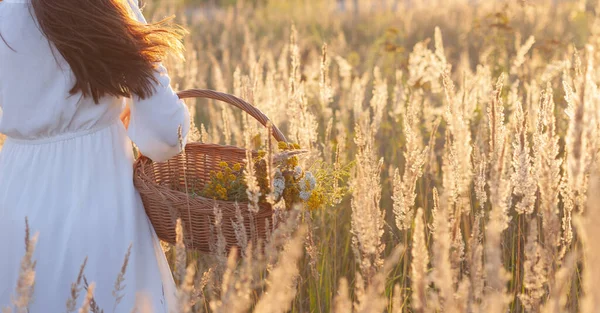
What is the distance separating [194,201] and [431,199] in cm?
149

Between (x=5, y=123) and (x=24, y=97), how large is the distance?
0.11 meters

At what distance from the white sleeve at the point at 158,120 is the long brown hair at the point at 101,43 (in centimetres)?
3

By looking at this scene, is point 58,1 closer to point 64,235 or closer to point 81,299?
point 64,235

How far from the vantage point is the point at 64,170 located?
6.68 ft

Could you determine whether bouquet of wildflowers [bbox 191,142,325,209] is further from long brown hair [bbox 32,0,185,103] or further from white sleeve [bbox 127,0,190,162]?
long brown hair [bbox 32,0,185,103]

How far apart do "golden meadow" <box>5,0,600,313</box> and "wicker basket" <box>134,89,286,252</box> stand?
8cm

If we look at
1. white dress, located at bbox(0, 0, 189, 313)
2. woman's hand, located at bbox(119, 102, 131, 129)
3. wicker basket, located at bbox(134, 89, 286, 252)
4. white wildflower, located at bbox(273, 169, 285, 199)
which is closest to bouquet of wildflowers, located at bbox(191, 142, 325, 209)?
white wildflower, located at bbox(273, 169, 285, 199)

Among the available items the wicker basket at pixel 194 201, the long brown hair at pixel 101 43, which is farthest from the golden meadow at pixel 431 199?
the long brown hair at pixel 101 43

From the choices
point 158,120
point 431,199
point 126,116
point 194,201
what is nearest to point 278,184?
point 194,201

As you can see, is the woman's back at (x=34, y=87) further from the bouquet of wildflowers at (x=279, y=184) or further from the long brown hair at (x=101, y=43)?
the bouquet of wildflowers at (x=279, y=184)

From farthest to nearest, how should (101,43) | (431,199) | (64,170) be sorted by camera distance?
(431,199) → (64,170) → (101,43)

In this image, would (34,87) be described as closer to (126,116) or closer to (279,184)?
(126,116)

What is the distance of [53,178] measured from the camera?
80.0 inches

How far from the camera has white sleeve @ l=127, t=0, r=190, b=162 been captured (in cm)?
196
